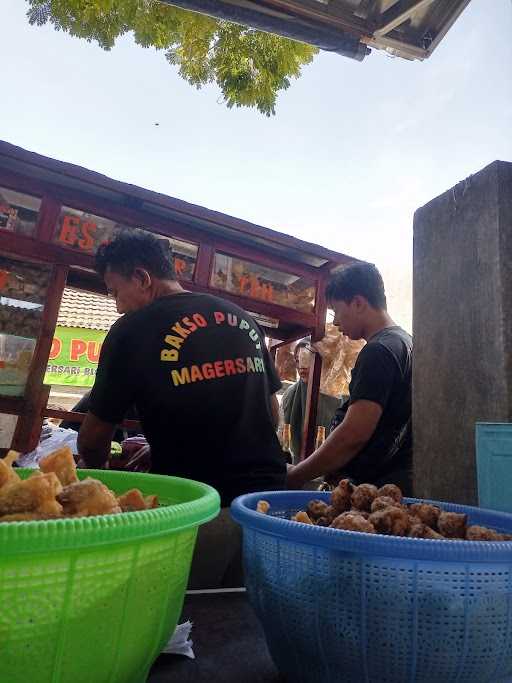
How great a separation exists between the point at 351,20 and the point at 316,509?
255 centimetres

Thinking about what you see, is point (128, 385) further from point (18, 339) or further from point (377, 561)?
point (18, 339)

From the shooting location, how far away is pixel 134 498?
0.99 m

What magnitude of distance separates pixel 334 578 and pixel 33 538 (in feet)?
1.68

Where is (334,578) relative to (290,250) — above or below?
below

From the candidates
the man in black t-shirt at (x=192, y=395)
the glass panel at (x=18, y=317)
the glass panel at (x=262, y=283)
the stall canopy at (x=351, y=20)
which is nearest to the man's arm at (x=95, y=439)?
the man in black t-shirt at (x=192, y=395)

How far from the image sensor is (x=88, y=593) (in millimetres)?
620

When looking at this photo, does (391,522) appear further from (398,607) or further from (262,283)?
(262,283)

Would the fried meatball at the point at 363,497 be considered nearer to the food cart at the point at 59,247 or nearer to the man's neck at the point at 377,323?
the man's neck at the point at 377,323

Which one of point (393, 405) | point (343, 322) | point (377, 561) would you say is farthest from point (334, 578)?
point (343, 322)

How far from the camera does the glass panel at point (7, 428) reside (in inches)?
149

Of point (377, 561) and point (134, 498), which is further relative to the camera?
point (134, 498)

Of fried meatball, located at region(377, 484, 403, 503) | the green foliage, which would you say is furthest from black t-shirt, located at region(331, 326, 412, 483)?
the green foliage

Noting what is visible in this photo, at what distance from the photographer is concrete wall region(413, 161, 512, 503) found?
1.94 metres

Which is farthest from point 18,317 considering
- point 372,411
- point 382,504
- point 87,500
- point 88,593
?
point 88,593
